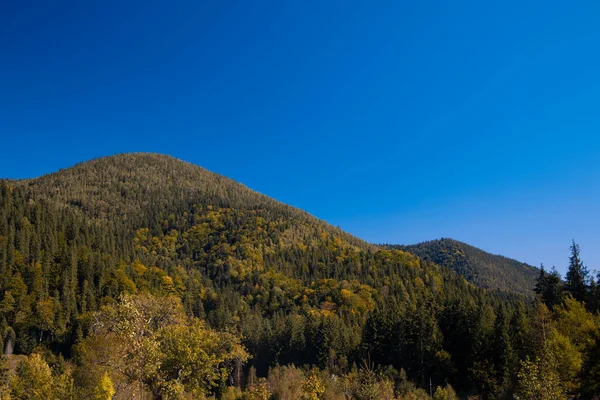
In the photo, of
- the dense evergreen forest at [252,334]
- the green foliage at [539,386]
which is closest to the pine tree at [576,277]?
the dense evergreen forest at [252,334]

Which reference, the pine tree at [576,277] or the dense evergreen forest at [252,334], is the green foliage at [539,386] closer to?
the dense evergreen forest at [252,334]

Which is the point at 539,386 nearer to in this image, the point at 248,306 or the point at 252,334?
the point at 252,334

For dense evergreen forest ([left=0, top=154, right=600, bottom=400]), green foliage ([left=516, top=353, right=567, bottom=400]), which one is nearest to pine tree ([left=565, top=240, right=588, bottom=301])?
dense evergreen forest ([left=0, top=154, right=600, bottom=400])

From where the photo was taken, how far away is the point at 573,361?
4572 cm

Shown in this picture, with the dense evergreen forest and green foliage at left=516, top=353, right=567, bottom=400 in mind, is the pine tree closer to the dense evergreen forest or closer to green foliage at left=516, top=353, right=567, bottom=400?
the dense evergreen forest

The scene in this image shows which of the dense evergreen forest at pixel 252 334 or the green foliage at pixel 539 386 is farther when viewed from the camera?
the dense evergreen forest at pixel 252 334

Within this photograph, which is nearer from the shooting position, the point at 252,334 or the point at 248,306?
the point at 252,334

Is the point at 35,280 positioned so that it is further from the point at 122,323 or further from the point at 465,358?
the point at 465,358

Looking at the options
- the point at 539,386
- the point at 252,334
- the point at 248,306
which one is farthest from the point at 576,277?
the point at 248,306

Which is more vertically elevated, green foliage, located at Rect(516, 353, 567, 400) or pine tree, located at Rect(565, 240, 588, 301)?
pine tree, located at Rect(565, 240, 588, 301)

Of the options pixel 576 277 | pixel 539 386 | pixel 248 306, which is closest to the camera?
pixel 539 386

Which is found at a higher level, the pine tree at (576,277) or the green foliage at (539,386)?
the pine tree at (576,277)

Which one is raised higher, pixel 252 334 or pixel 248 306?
pixel 248 306

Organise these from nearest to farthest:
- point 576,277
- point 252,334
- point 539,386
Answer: point 539,386 < point 576,277 < point 252,334
